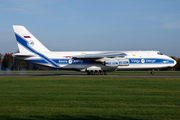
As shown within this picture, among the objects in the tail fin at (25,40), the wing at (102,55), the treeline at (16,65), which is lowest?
the treeline at (16,65)

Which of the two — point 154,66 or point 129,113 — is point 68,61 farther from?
point 129,113

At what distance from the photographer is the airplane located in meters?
35.2

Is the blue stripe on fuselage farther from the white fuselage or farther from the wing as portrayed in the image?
the wing

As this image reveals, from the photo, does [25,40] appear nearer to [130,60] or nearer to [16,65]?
[130,60]

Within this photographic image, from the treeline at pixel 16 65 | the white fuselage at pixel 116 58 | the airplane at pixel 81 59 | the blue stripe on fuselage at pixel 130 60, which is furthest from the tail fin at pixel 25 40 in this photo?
the treeline at pixel 16 65

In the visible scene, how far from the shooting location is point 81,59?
34.8 meters

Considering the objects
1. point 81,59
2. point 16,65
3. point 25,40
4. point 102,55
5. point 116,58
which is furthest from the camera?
point 16,65

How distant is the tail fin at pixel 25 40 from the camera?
36.0 metres

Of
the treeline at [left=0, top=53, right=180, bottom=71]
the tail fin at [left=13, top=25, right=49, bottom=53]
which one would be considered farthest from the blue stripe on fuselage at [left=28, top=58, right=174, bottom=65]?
the treeline at [left=0, top=53, right=180, bottom=71]

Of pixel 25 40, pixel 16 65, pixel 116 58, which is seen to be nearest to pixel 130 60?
pixel 116 58

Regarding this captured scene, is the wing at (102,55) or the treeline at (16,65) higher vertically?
the wing at (102,55)

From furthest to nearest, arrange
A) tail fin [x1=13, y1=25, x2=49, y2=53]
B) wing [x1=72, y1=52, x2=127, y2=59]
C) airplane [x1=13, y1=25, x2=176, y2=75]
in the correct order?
tail fin [x1=13, y1=25, x2=49, y2=53], airplane [x1=13, y1=25, x2=176, y2=75], wing [x1=72, y1=52, x2=127, y2=59]

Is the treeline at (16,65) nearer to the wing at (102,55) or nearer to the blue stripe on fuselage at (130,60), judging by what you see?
the blue stripe on fuselage at (130,60)

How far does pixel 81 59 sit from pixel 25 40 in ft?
31.7
